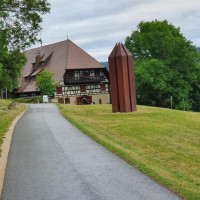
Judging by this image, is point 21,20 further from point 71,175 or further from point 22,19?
point 71,175

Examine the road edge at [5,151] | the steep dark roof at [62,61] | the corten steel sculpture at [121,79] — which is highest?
the steep dark roof at [62,61]

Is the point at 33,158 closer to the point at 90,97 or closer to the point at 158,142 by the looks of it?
the point at 158,142

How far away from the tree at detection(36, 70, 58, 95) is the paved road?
40801mm

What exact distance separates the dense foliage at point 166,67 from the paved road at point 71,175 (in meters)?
34.9

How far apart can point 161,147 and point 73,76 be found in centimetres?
4736

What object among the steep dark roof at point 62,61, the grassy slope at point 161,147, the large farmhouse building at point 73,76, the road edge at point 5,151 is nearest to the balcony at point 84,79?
the large farmhouse building at point 73,76

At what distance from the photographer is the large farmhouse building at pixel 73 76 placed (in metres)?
60.6

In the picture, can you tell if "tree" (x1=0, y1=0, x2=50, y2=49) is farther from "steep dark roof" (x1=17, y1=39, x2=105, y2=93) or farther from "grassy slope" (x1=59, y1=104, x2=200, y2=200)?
"steep dark roof" (x1=17, y1=39, x2=105, y2=93)

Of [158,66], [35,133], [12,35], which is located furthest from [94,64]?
[35,133]

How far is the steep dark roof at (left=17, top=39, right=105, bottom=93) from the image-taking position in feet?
198

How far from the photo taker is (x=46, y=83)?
55031 millimetres

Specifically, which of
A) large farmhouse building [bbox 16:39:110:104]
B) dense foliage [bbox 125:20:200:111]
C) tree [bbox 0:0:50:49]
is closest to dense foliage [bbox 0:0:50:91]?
tree [bbox 0:0:50:49]

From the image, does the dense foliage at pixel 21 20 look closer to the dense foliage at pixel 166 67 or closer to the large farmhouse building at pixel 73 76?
the dense foliage at pixel 166 67

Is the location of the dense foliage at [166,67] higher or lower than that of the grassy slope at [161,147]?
higher
